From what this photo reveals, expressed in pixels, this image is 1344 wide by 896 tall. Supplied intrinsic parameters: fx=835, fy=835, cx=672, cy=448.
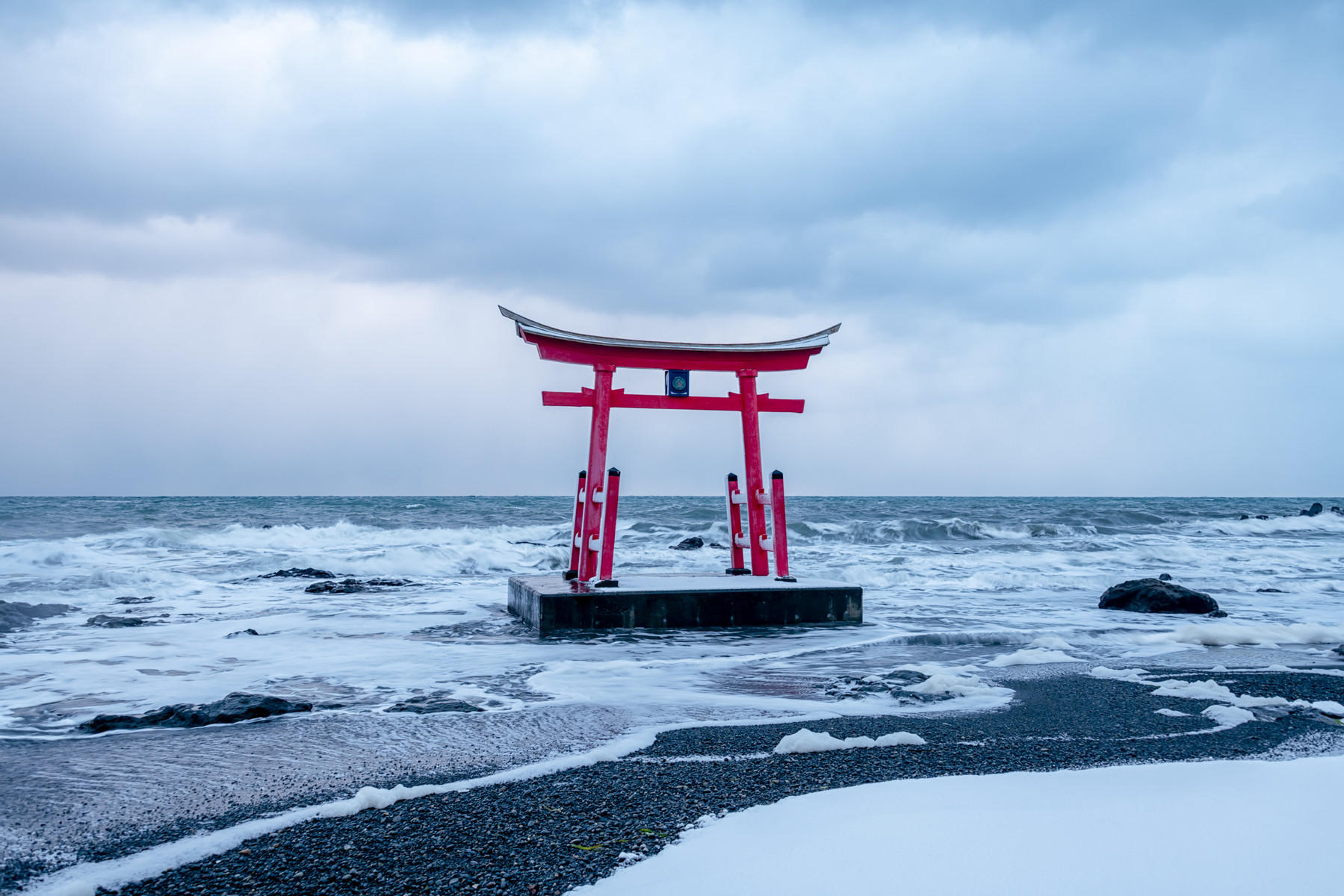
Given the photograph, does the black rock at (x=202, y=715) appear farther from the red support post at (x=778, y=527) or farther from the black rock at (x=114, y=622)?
the red support post at (x=778, y=527)

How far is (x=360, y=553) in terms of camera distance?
20750mm

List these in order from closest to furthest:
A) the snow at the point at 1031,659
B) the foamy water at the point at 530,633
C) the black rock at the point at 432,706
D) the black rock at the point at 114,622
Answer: the black rock at the point at 432,706 < the foamy water at the point at 530,633 < the snow at the point at 1031,659 < the black rock at the point at 114,622

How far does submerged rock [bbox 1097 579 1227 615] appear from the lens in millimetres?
10500

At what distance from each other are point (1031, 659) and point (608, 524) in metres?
4.42

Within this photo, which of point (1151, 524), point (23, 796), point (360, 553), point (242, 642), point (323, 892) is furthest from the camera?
point (1151, 524)

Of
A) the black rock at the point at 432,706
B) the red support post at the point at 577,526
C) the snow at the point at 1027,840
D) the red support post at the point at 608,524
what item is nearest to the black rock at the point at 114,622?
the red support post at the point at 577,526

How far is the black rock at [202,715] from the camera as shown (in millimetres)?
4793

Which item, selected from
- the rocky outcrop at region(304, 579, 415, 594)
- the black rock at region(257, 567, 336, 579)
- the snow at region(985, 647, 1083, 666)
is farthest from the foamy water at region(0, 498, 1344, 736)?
the black rock at region(257, 567, 336, 579)

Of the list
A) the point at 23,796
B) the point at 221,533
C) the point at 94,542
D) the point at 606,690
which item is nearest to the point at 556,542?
the point at 221,533

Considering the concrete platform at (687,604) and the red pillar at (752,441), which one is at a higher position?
the red pillar at (752,441)

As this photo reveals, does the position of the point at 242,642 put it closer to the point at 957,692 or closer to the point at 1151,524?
the point at 957,692

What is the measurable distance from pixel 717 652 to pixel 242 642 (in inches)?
183

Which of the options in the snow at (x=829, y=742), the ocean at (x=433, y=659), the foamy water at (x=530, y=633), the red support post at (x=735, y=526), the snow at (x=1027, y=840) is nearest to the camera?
the snow at (x=1027, y=840)

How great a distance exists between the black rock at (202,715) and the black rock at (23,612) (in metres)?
5.36
